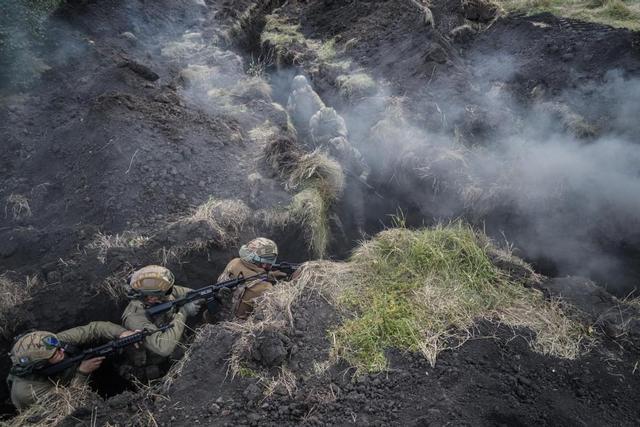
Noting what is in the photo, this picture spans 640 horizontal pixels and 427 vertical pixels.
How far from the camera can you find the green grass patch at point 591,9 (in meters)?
7.25

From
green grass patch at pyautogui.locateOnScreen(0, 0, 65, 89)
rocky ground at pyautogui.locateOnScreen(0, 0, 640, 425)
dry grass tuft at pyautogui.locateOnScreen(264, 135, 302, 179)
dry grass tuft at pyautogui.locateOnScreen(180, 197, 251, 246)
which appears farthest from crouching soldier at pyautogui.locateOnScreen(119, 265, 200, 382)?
green grass patch at pyautogui.locateOnScreen(0, 0, 65, 89)

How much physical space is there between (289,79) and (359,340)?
7106 mm

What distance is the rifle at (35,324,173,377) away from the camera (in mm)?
3723

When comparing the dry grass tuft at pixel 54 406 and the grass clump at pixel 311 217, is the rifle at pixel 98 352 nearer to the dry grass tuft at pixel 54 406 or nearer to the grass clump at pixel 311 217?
the dry grass tuft at pixel 54 406

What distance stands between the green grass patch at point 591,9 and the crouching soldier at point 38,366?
28.8 ft

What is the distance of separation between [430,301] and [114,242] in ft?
12.1

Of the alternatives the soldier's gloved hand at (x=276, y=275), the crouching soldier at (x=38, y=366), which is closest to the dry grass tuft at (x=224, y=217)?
the soldier's gloved hand at (x=276, y=275)

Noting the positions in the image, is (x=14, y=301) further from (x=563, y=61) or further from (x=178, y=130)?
(x=563, y=61)

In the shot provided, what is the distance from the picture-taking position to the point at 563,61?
23.2 feet

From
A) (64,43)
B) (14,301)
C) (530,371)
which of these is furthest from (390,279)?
(64,43)

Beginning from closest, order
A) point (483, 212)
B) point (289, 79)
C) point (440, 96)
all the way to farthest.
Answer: point (483, 212), point (440, 96), point (289, 79)

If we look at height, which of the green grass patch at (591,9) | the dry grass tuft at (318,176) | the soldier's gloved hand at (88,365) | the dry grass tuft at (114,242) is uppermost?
the green grass patch at (591,9)

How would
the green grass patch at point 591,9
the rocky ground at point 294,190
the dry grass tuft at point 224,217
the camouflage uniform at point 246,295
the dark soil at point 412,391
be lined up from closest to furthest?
the dark soil at point 412,391
the rocky ground at point 294,190
the camouflage uniform at point 246,295
the dry grass tuft at point 224,217
the green grass patch at point 591,9

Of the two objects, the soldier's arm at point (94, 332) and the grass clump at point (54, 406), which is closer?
the grass clump at point (54, 406)
